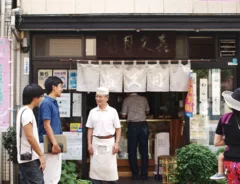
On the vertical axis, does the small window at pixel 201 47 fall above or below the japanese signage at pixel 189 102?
above

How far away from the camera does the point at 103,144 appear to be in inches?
297

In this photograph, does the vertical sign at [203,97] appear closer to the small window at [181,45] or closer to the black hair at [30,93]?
the small window at [181,45]

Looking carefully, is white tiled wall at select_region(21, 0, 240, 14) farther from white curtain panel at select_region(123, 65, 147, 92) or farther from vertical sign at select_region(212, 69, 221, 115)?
vertical sign at select_region(212, 69, 221, 115)

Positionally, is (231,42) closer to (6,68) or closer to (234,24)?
(234,24)

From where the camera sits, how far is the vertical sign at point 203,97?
31.1 feet

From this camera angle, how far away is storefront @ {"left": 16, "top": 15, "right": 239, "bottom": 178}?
884cm

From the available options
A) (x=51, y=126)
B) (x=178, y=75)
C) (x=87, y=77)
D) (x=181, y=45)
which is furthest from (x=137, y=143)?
(x=51, y=126)

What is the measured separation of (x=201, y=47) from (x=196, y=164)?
308cm

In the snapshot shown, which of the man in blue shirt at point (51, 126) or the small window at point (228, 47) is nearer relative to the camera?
the man in blue shirt at point (51, 126)

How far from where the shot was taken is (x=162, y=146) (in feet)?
35.0

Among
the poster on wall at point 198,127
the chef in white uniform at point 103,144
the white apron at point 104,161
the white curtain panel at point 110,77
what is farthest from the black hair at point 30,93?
the poster on wall at point 198,127

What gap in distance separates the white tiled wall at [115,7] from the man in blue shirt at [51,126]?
2848 millimetres

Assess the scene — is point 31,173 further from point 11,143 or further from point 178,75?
point 178,75

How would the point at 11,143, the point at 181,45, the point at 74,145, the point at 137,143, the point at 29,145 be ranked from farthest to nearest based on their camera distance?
the point at 137,143 → the point at 181,45 → the point at 74,145 → the point at 11,143 → the point at 29,145
